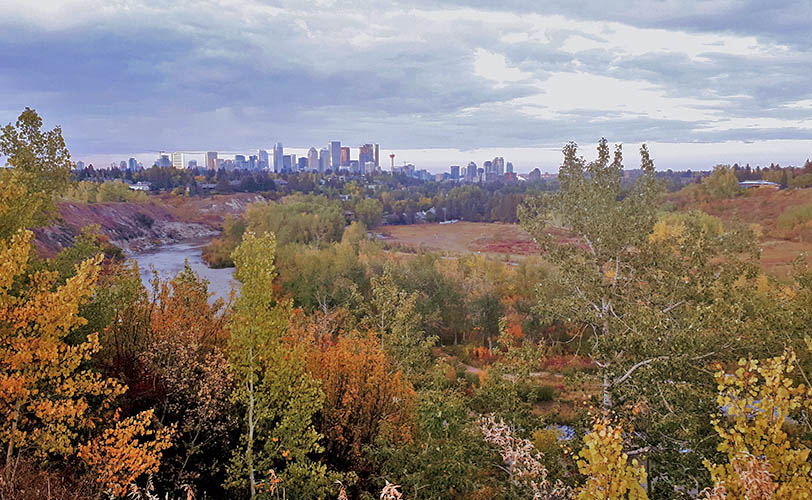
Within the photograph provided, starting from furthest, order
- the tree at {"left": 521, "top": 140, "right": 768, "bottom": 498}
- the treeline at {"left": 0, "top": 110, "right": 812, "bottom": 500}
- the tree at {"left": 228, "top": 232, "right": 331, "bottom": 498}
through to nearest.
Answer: the tree at {"left": 228, "top": 232, "right": 331, "bottom": 498} → the tree at {"left": 521, "top": 140, "right": 768, "bottom": 498} → the treeline at {"left": 0, "top": 110, "right": 812, "bottom": 500}

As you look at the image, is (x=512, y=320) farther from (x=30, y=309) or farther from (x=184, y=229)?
(x=184, y=229)

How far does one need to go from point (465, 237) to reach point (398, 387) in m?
95.9

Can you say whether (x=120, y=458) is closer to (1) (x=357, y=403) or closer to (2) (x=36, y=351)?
(2) (x=36, y=351)

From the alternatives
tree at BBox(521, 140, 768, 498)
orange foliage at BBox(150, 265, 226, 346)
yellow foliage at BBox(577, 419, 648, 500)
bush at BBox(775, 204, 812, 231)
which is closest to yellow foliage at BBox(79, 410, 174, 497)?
orange foliage at BBox(150, 265, 226, 346)

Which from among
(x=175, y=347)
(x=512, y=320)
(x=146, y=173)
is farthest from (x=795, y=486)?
(x=146, y=173)

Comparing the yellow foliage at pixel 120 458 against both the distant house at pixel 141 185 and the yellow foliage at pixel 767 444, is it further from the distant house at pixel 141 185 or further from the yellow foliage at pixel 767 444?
the distant house at pixel 141 185

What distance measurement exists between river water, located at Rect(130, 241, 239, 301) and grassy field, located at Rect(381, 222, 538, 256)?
33.9m

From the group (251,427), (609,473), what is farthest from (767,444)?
(251,427)

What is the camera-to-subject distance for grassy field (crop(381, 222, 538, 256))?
296 ft

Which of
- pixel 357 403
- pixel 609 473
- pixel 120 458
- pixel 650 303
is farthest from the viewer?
pixel 650 303

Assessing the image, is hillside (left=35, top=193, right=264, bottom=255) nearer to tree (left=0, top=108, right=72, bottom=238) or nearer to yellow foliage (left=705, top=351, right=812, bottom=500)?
tree (left=0, top=108, right=72, bottom=238)

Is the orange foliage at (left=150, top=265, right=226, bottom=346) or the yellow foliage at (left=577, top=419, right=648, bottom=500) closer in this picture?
the yellow foliage at (left=577, top=419, right=648, bottom=500)

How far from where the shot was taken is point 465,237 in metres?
110

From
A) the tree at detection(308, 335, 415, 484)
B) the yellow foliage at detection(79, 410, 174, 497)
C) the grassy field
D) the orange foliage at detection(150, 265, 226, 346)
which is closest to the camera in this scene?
the yellow foliage at detection(79, 410, 174, 497)
